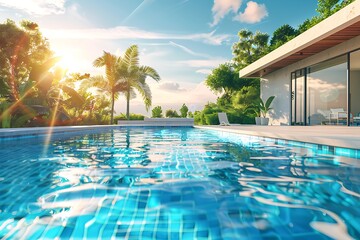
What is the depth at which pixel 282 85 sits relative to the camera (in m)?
16.3

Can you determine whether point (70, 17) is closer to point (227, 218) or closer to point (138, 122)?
point (138, 122)

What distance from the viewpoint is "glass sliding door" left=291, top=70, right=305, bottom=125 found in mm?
14508

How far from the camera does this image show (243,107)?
73.0 feet

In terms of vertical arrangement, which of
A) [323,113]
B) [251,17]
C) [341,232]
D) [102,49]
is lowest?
[341,232]

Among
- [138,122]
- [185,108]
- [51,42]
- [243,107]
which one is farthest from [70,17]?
[243,107]

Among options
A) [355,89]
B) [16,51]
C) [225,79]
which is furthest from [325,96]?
[16,51]

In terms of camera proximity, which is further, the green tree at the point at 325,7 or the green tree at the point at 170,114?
the green tree at the point at 325,7

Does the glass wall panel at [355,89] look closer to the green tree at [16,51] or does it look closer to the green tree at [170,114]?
the green tree at [170,114]

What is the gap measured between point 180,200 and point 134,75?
704 inches

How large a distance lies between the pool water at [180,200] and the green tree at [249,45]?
26623 millimetres

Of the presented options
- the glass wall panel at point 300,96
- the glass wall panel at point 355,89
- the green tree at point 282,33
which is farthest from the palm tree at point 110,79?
the green tree at point 282,33

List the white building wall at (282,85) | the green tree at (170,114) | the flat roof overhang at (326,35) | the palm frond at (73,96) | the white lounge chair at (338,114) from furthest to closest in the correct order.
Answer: the green tree at (170,114) → the palm frond at (73,96) → the white lounge chair at (338,114) → the white building wall at (282,85) → the flat roof overhang at (326,35)

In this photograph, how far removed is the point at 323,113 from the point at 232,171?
41.4ft

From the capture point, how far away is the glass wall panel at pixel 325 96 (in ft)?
43.4
